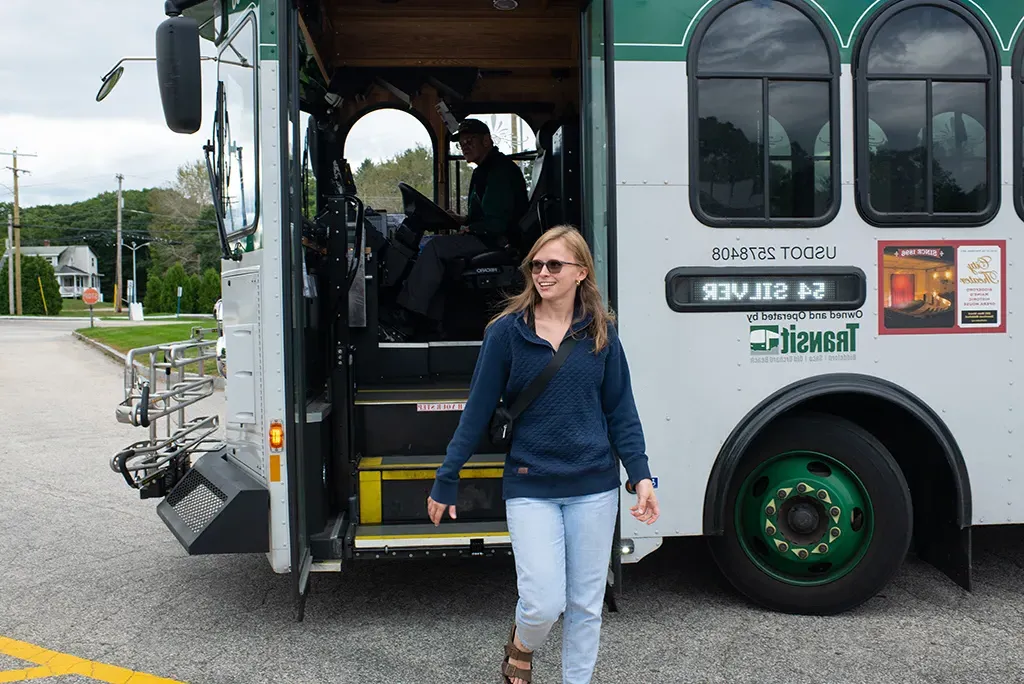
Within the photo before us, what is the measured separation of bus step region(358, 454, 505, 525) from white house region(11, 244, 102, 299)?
94881 mm

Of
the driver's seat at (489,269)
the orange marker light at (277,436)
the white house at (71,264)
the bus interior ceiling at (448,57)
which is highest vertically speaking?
the white house at (71,264)

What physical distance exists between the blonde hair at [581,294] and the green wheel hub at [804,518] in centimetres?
156

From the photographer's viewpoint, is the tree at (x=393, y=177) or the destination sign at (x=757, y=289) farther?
the tree at (x=393, y=177)

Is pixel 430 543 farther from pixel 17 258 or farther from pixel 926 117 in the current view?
pixel 17 258

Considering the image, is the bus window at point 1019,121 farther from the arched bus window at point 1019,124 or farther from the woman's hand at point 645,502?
the woman's hand at point 645,502

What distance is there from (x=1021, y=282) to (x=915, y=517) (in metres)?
1.24

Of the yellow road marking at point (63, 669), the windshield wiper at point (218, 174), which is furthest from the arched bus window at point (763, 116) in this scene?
the yellow road marking at point (63, 669)

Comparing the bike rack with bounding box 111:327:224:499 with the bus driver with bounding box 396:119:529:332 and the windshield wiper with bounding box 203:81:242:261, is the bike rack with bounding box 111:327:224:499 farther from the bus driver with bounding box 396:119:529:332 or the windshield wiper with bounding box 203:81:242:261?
the bus driver with bounding box 396:119:529:332

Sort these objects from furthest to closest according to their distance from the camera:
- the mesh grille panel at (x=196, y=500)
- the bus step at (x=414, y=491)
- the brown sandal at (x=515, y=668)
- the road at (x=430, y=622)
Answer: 1. the bus step at (x=414, y=491)
2. the mesh grille panel at (x=196, y=500)
3. the road at (x=430, y=622)
4. the brown sandal at (x=515, y=668)

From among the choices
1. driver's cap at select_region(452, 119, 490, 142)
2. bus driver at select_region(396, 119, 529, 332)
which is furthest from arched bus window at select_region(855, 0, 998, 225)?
driver's cap at select_region(452, 119, 490, 142)

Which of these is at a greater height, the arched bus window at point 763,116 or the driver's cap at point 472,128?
the driver's cap at point 472,128

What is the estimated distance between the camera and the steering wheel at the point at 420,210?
235 inches

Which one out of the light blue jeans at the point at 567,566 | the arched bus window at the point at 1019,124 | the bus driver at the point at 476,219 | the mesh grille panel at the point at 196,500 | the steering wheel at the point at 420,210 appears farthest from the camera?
the steering wheel at the point at 420,210

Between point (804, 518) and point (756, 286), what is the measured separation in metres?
1.10
